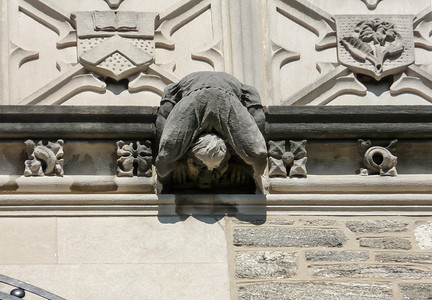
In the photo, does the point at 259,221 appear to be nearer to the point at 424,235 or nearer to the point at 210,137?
the point at 210,137

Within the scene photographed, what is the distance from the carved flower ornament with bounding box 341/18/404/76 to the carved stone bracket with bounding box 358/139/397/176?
A: 46 centimetres

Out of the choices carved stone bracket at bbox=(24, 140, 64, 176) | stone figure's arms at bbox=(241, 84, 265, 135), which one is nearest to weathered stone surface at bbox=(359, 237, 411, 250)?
stone figure's arms at bbox=(241, 84, 265, 135)

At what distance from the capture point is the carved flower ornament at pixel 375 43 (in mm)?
7332

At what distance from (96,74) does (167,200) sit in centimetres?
78

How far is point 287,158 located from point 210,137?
0.38m

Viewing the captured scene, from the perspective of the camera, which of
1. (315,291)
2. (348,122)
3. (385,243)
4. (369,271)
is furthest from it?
(348,122)

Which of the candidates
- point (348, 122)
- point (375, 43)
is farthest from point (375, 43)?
point (348, 122)

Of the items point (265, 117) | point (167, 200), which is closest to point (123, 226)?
point (167, 200)

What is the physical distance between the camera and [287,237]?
264 inches

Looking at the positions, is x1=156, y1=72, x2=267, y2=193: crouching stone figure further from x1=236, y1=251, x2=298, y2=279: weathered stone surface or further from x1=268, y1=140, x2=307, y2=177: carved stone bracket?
x1=236, y1=251, x2=298, y2=279: weathered stone surface

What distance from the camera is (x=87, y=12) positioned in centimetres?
733

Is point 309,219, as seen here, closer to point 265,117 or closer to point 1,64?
point 265,117

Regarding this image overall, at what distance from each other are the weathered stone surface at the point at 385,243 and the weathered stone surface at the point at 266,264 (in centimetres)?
31

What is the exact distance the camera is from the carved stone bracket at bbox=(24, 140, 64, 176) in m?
6.79
